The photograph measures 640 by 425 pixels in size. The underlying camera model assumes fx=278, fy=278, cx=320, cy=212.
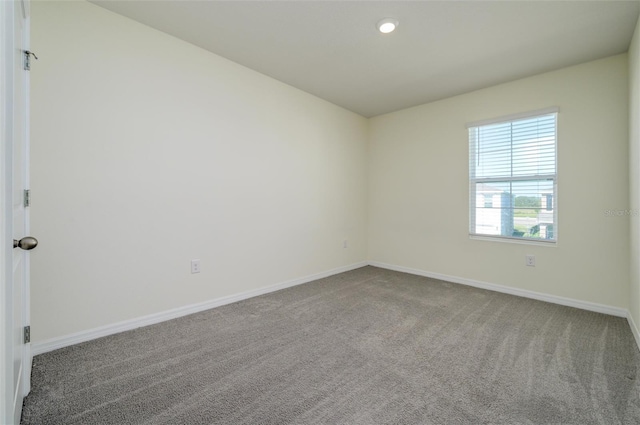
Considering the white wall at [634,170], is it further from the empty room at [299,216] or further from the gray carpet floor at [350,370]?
the gray carpet floor at [350,370]

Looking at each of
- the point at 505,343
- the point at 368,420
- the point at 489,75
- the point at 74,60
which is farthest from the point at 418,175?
the point at 74,60

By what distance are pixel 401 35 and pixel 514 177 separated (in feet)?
7.01

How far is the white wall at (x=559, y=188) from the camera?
8.80ft

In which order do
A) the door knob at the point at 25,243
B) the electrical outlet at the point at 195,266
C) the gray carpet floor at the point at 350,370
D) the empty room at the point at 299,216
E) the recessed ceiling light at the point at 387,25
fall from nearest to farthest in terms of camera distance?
the door knob at the point at 25,243, the gray carpet floor at the point at 350,370, the empty room at the point at 299,216, the recessed ceiling light at the point at 387,25, the electrical outlet at the point at 195,266

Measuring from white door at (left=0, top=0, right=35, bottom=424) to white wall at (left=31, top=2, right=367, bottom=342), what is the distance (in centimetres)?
50

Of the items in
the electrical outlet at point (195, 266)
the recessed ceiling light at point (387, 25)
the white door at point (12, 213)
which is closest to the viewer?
the white door at point (12, 213)

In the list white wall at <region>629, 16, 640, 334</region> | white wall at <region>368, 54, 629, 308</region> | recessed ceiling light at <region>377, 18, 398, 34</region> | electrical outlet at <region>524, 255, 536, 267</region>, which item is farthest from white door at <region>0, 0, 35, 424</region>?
electrical outlet at <region>524, 255, 536, 267</region>

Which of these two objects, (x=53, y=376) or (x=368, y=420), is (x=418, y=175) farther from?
(x=53, y=376)

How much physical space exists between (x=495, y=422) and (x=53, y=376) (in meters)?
2.48

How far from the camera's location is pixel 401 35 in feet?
7.88

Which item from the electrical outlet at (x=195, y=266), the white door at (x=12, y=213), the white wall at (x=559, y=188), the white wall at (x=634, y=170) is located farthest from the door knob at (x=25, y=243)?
the white wall at (x=559, y=188)

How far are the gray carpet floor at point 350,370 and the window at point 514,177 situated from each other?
0.98m

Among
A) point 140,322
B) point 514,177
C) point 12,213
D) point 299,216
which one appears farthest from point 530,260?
point 12,213

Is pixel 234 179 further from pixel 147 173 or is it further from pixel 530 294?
pixel 530 294
